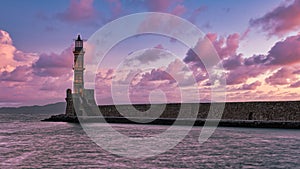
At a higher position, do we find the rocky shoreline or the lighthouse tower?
the lighthouse tower

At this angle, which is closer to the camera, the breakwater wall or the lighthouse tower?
the breakwater wall

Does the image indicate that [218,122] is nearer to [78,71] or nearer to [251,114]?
[251,114]

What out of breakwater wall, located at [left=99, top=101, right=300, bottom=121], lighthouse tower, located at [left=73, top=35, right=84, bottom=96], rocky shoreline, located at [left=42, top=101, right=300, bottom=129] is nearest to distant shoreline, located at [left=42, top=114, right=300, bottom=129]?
rocky shoreline, located at [left=42, top=101, right=300, bottom=129]

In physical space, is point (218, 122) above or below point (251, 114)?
below

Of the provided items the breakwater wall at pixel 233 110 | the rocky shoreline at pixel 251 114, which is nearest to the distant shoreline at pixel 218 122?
the rocky shoreline at pixel 251 114

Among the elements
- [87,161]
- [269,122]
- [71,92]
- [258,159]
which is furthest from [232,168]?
[71,92]

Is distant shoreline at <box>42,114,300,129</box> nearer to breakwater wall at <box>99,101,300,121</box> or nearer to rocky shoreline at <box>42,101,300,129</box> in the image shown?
rocky shoreline at <box>42,101,300,129</box>

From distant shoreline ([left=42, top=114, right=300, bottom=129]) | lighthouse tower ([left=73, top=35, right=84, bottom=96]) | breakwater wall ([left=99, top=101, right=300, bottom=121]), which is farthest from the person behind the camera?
lighthouse tower ([left=73, top=35, right=84, bottom=96])

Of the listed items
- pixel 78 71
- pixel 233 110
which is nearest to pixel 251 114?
pixel 233 110

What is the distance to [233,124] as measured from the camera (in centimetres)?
4041

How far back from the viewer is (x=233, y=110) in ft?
147

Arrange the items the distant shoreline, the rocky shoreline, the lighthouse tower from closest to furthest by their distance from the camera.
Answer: the distant shoreline < the rocky shoreline < the lighthouse tower

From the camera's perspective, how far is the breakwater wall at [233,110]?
1547 inches

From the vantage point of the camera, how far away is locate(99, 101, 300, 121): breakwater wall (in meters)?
39.3
